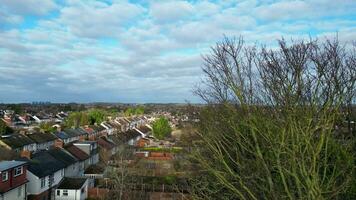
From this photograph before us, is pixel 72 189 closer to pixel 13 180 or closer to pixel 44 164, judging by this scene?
pixel 44 164

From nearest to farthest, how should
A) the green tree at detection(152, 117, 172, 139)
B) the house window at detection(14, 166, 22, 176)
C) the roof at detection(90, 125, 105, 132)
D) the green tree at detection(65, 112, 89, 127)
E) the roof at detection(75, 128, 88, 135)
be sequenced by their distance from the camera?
the house window at detection(14, 166, 22, 176), the roof at detection(75, 128, 88, 135), the green tree at detection(152, 117, 172, 139), the roof at detection(90, 125, 105, 132), the green tree at detection(65, 112, 89, 127)

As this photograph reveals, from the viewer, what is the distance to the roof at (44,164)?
27.0 m

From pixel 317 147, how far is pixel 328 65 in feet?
6.95

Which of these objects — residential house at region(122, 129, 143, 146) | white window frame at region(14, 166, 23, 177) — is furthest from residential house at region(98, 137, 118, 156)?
white window frame at region(14, 166, 23, 177)

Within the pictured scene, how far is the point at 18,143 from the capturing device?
46000mm

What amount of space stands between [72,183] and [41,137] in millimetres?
28331

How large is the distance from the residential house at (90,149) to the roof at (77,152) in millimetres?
927

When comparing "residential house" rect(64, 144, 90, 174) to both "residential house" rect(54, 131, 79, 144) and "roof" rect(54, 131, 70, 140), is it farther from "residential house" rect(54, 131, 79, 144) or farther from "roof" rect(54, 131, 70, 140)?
"roof" rect(54, 131, 70, 140)

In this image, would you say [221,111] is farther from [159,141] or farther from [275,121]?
[159,141]

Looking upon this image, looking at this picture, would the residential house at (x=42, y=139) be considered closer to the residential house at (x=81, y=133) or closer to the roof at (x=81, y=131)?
the residential house at (x=81, y=133)

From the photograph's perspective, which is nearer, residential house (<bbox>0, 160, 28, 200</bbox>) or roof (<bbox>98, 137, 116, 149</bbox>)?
residential house (<bbox>0, 160, 28, 200</bbox>)

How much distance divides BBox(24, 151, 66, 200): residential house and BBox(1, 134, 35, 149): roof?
1602 cm

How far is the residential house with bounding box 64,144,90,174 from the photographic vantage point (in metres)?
37.5

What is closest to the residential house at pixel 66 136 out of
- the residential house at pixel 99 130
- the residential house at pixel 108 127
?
the residential house at pixel 99 130
